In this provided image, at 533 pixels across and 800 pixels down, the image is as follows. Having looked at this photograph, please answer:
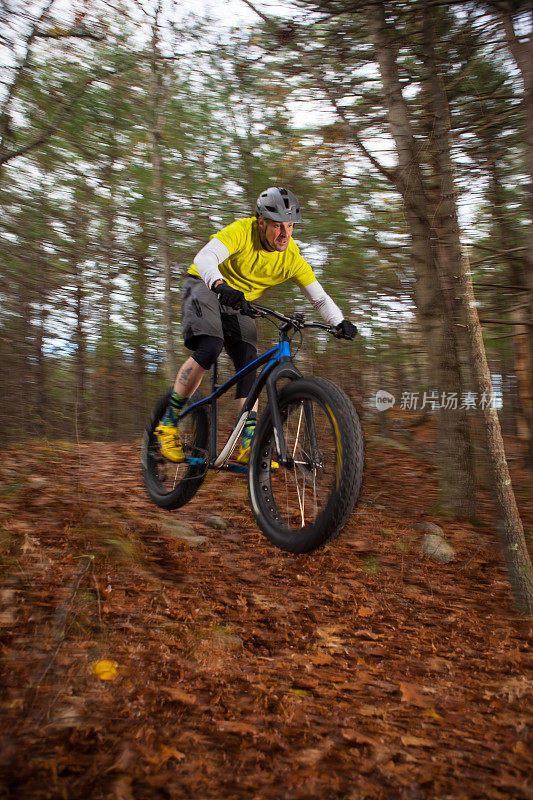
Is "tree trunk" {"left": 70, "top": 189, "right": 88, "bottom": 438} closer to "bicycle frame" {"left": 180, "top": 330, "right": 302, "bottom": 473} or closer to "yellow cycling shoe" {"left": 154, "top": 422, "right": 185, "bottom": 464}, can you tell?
"yellow cycling shoe" {"left": 154, "top": 422, "right": 185, "bottom": 464}

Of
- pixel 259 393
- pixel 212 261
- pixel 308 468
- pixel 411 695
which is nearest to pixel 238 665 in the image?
pixel 411 695

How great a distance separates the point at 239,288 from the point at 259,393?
91cm

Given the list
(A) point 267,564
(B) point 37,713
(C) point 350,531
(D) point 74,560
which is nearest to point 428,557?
(C) point 350,531

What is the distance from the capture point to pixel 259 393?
3764 mm

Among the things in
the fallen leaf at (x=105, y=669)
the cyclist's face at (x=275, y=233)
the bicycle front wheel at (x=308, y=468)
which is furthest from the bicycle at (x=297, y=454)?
the fallen leaf at (x=105, y=669)

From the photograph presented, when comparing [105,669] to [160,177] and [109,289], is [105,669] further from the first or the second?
[109,289]

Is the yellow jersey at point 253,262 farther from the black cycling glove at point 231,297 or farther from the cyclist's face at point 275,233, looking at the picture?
the black cycling glove at point 231,297

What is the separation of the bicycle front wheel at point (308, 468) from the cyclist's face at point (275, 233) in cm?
112

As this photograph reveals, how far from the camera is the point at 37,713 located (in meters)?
1.92

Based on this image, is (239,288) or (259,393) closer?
(259,393)

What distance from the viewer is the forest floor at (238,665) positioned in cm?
180

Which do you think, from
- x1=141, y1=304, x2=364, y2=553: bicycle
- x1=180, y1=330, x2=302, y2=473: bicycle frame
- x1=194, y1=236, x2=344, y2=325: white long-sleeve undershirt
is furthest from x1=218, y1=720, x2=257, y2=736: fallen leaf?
x1=194, y1=236, x2=344, y2=325: white long-sleeve undershirt

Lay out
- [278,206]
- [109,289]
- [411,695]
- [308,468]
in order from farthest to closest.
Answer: [109,289]
[278,206]
[308,468]
[411,695]

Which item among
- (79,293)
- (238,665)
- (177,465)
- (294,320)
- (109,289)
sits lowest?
(238,665)
